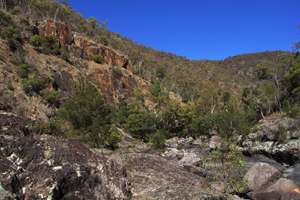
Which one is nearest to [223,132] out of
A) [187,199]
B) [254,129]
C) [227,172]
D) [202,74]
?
[254,129]

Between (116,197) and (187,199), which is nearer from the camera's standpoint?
(116,197)

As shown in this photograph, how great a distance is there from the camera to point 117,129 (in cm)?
5359

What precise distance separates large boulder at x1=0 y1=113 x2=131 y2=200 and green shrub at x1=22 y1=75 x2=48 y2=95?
128 feet

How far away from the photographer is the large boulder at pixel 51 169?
37.9 feet

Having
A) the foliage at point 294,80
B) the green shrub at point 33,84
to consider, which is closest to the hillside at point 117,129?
the green shrub at point 33,84

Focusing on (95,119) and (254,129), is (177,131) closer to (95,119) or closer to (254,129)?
(254,129)

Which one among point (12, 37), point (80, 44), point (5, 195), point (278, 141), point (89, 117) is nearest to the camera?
point (5, 195)

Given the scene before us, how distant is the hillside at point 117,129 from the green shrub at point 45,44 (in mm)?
204

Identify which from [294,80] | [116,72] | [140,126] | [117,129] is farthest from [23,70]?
[294,80]

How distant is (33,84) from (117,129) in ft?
46.7

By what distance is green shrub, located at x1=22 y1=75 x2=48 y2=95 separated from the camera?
51369mm

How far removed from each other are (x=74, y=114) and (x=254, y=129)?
1681 inches

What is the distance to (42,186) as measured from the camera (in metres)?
11.7

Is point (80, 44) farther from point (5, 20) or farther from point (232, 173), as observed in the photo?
point (232, 173)
